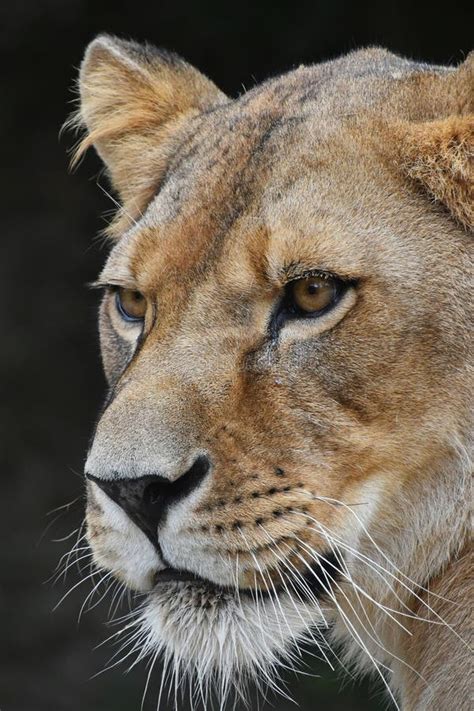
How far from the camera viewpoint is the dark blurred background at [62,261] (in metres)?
8.44

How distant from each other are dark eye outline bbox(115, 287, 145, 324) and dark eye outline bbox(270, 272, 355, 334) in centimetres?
67

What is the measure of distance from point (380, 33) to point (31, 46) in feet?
8.14

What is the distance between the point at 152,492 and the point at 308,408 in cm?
47

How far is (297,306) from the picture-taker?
326cm

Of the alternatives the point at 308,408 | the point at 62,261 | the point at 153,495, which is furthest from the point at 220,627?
the point at 62,261

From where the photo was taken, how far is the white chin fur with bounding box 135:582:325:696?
3143mm

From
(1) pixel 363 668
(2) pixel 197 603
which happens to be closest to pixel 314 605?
(2) pixel 197 603

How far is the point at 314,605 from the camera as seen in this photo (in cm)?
326

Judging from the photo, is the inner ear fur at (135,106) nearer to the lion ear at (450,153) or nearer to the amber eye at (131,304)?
the amber eye at (131,304)

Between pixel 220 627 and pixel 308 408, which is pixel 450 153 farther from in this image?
pixel 220 627

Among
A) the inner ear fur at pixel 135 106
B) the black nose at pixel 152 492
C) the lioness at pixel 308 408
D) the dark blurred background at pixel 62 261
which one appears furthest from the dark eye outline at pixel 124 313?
the dark blurred background at pixel 62 261

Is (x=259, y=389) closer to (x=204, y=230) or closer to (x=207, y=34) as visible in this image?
(x=204, y=230)

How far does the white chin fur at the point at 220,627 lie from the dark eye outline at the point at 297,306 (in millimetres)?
712

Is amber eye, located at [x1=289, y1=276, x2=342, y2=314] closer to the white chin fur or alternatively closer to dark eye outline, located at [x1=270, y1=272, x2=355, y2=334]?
dark eye outline, located at [x1=270, y1=272, x2=355, y2=334]
